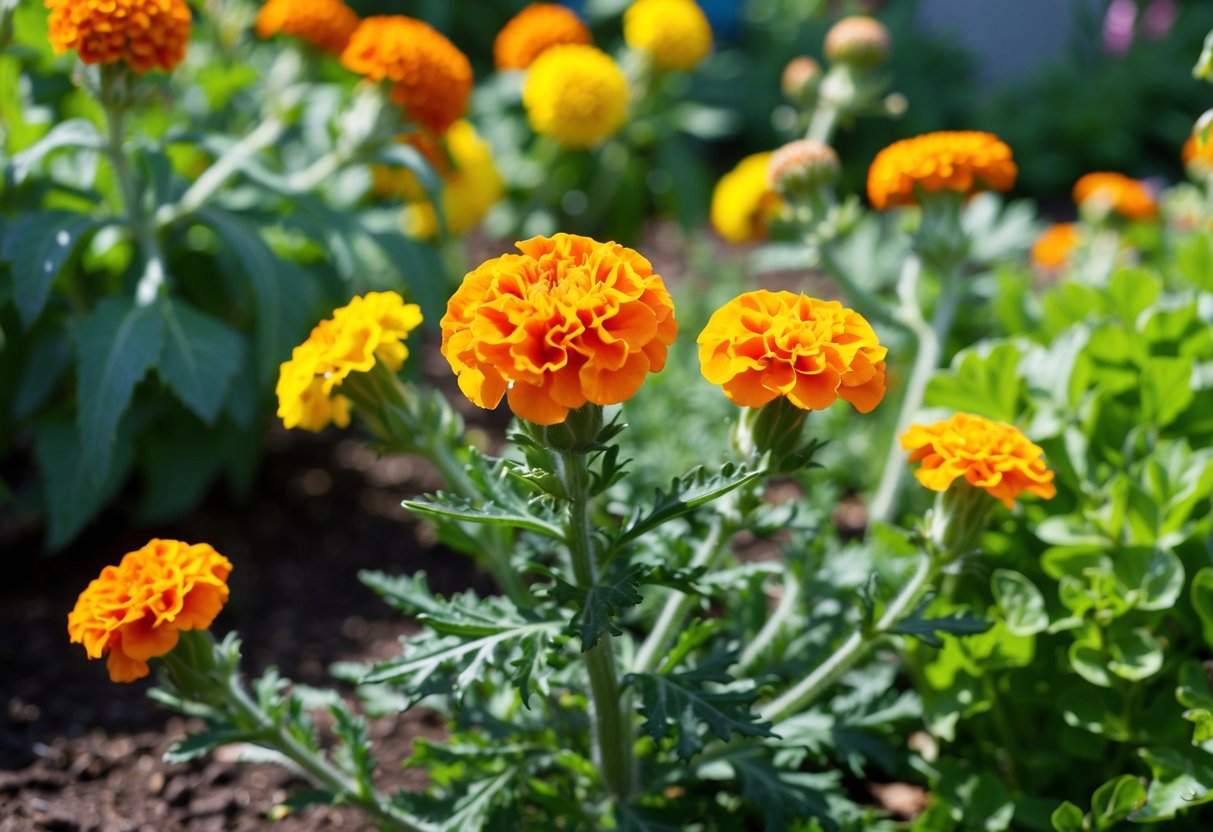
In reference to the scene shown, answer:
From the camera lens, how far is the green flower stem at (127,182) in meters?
2.07

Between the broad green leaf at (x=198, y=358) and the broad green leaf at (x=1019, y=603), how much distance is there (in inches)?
57.4

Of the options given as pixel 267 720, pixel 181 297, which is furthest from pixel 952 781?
pixel 181 297

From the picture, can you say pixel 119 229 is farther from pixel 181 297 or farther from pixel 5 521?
pixel 5 521

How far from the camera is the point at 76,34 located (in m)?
1.92

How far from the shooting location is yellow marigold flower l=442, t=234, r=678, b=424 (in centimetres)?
119

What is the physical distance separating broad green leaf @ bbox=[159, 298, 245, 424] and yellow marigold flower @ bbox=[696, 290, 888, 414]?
119 centimetres

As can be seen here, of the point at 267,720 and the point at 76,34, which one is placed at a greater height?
the point at 76,34

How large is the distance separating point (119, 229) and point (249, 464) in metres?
0.61

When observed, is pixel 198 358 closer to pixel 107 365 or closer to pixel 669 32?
pixel 107 365

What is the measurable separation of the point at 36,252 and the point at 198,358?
0.35 metres

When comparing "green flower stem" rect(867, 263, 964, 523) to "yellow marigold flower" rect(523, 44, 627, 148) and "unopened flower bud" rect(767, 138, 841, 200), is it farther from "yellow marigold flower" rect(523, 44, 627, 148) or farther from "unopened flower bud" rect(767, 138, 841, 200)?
"yellow marigold flower" rect(523, 44, 627, 148)

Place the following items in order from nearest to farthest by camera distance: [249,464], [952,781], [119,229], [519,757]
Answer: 1. [519,757]
2. [952,781]
3. [119,229]
4. [249,464]

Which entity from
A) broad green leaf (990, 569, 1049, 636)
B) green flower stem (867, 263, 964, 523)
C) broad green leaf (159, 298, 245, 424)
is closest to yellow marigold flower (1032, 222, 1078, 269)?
green flower stem (867, 263, 964, 523)

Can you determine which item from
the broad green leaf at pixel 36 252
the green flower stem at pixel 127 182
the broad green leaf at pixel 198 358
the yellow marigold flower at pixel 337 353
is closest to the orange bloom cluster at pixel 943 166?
the yellow marigold flower at pixel 337 353
